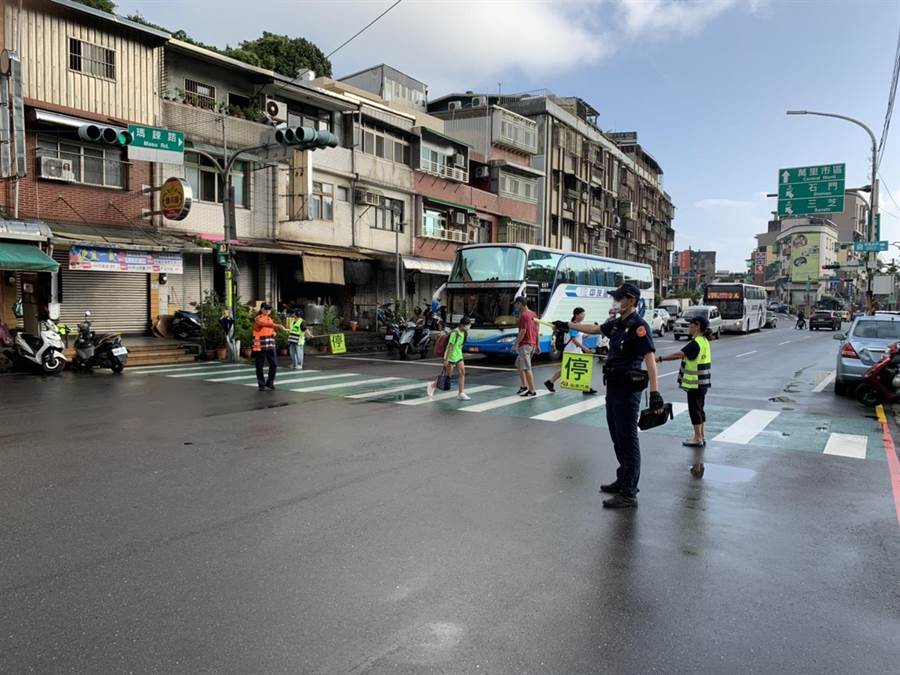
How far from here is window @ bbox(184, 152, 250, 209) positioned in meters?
23.1

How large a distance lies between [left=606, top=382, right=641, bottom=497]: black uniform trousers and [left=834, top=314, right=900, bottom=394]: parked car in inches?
382

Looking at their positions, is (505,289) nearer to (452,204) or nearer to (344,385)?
(344,385)

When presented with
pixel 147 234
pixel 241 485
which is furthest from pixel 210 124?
pixel 241 485

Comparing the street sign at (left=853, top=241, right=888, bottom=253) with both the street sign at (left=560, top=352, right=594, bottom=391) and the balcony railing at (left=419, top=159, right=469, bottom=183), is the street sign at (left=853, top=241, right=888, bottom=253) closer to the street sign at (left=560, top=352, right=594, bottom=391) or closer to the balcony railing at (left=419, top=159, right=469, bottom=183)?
the balcony railing at (left=419, top=159, right=469, bottom=183)

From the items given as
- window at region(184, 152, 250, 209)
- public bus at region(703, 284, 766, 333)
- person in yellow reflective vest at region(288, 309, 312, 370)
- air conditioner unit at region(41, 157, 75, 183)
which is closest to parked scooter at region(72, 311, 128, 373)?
person in yellow reflective vest at region(288, 309, 312, 370)

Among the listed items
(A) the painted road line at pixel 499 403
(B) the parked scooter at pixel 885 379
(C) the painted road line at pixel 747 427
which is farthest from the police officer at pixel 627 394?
(B) the parked scooter at pixel 885 379

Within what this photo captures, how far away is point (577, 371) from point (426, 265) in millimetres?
19790

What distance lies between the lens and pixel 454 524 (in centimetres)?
532

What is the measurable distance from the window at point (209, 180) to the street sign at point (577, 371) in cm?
1600

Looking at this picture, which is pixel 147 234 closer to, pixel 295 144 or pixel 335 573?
pixel 295 144

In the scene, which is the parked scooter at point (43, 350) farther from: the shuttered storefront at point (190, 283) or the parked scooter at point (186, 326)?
the shuttered storefront at point (190, 283)

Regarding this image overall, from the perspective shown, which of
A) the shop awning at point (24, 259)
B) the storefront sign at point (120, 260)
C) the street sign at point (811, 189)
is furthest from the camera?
the street sign at point (811, 189)

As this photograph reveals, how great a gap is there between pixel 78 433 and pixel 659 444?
769cm

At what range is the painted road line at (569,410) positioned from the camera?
34.6ft
